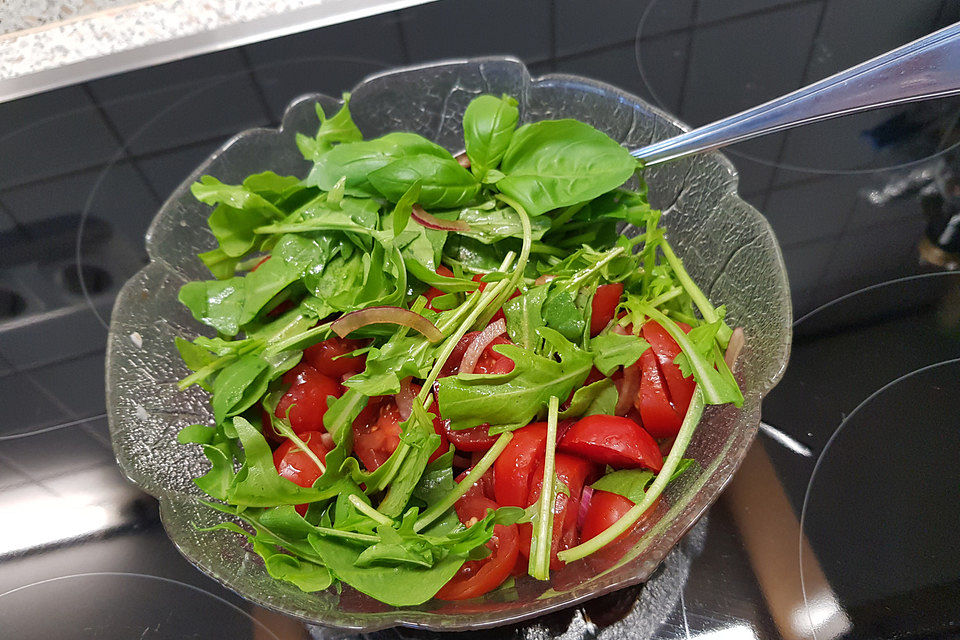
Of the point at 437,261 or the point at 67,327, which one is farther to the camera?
the point at 67,327

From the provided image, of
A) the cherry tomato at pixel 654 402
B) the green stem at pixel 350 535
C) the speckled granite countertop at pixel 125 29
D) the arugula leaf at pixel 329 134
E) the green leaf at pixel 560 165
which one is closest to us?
the green stem at pixel 350 535

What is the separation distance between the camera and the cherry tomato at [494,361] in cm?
87

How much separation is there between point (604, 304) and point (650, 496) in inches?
11.3

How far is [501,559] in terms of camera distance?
77 centimetres

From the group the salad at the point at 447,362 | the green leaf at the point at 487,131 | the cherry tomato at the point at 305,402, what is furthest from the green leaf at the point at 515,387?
the green leaf at the point at 487,131

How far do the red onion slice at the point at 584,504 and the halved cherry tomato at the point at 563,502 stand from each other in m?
0.01

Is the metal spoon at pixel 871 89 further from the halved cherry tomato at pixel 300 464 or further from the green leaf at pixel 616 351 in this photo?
the halved cherry tomato at pixel 300 464

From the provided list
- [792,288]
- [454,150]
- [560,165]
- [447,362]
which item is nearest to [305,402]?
[447,362]

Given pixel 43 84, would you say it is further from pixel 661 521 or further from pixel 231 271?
pixel 661 521

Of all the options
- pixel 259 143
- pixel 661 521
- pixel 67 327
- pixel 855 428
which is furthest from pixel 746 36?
pixel 67 327

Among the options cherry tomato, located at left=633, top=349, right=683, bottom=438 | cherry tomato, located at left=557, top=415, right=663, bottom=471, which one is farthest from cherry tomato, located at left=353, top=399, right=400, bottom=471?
cherry tomato, located at left=633, top=349, right=683, bottom=438

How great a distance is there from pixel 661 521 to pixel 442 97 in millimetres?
920

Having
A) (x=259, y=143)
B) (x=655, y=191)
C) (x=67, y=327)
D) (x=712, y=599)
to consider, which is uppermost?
(x=259, y=143)

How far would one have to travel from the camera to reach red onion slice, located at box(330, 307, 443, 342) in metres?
0.87
